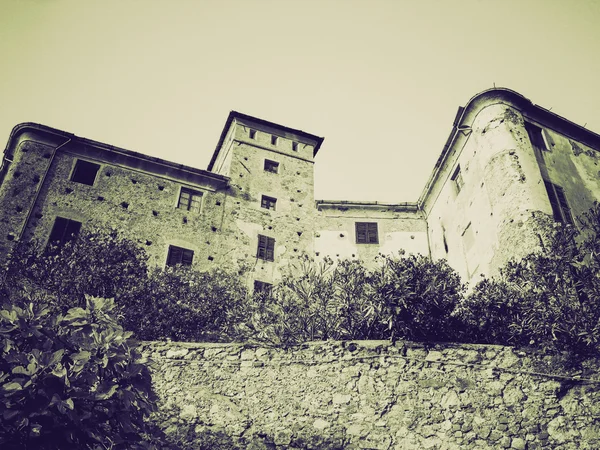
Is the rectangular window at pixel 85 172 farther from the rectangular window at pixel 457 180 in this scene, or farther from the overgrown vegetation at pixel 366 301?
the rectangular window at pixel 457 180

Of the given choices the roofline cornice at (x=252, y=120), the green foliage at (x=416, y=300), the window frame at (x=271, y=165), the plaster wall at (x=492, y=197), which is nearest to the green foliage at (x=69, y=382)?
the green foliage at (x=416, y=300)

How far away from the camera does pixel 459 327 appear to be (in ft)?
35.2

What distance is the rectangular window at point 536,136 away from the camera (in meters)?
16.9

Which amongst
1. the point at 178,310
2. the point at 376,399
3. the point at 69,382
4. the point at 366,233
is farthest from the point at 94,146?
the point at 376,399

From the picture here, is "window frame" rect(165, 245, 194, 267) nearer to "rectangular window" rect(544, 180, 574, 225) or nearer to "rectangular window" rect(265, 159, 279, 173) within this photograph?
"rectangular window" rect(265, 159, 279, 173)

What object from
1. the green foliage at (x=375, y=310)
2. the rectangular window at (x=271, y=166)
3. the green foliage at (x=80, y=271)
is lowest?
the green foliage at (x=375, y=310)

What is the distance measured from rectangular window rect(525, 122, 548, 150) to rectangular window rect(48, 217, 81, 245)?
56.1 ft

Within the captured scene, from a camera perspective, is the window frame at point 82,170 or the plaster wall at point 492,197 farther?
the window frame at point 82,170

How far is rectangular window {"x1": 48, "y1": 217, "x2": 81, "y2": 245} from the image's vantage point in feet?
54.3

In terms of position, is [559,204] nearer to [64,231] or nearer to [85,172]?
[64,231]

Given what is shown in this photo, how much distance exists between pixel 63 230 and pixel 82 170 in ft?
9.62

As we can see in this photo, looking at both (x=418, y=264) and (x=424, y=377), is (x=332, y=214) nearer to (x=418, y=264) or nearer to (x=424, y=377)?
(x=418, y=264)

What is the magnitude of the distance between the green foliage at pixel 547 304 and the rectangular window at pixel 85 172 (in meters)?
15.0

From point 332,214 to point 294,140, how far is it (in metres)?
4.72
